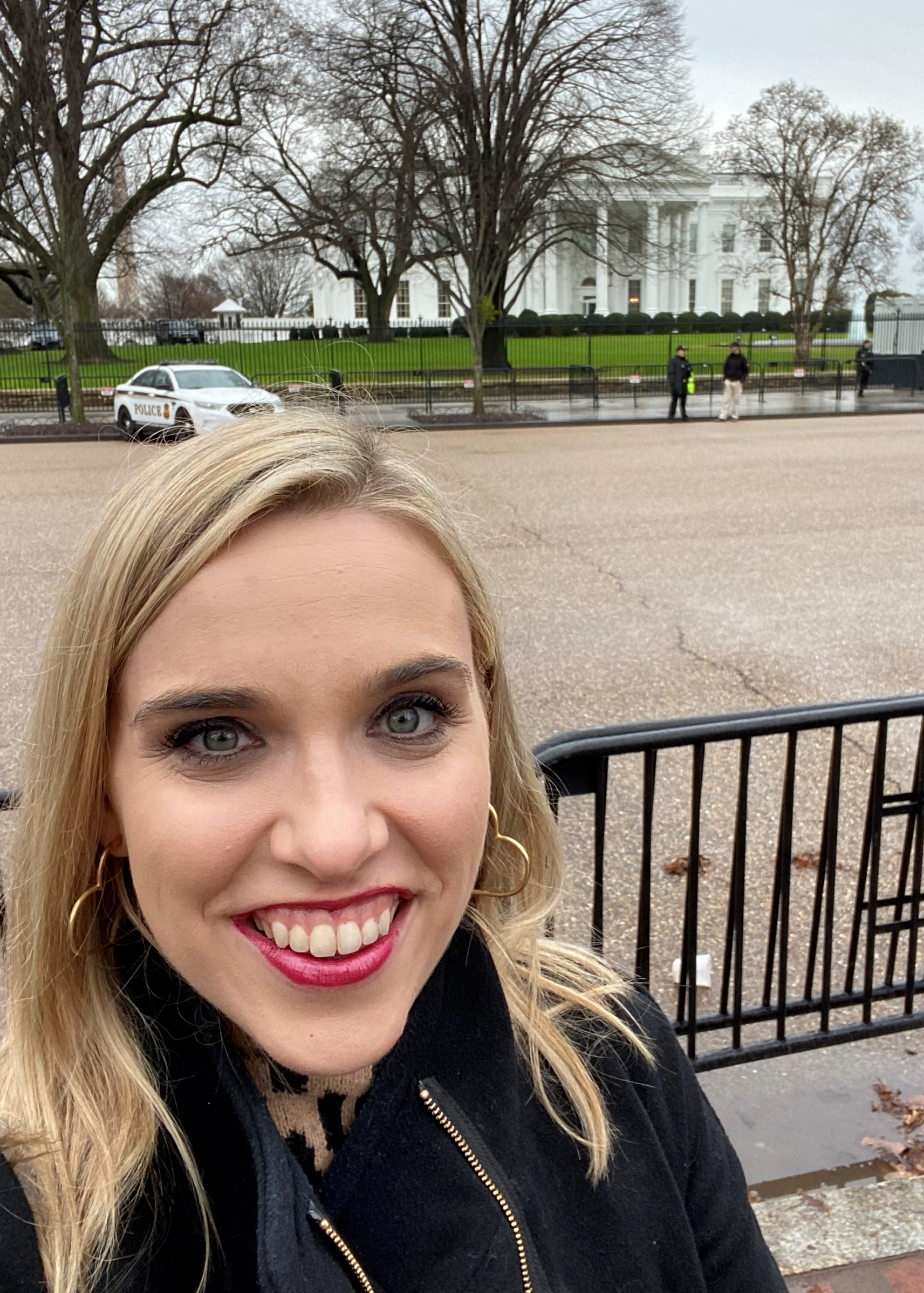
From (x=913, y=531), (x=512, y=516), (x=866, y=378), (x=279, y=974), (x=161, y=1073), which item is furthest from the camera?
(x=866, y=378)

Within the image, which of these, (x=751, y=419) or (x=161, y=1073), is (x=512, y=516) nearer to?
(x=161, y=1073)

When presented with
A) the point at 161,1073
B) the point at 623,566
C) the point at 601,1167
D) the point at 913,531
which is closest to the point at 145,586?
the point at 161,1073

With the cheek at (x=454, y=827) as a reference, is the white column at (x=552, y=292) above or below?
above

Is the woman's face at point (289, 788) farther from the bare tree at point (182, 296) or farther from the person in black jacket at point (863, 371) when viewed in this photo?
the bare tree at point (182, 296)

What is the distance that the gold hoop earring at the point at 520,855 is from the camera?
4.60 ft

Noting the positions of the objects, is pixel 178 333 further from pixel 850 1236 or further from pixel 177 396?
pixel 850 1236

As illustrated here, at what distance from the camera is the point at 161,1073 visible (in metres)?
1.16

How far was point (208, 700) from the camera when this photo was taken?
104 cm

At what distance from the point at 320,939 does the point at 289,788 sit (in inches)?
5.8

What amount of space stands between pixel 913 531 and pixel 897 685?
5305mm

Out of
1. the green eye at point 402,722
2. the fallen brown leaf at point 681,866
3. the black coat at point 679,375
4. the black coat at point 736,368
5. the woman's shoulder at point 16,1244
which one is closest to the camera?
the woman's shoulder at point 16,1244

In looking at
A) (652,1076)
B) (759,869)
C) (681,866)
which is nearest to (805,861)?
(759,869)

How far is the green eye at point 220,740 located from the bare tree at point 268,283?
76.9 meters

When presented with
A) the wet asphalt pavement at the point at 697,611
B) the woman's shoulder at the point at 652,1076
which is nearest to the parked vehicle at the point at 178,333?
the wet asphalt pavement at the point at 697,611
